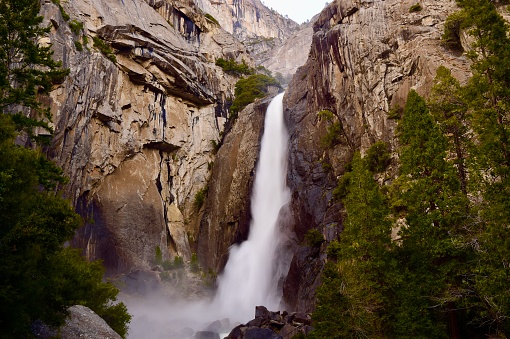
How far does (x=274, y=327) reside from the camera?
22.5 m

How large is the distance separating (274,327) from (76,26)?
34.7m

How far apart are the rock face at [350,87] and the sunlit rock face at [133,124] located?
16414 millimetres

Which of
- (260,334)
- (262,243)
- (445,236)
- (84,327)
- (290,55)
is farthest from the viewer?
(290,55)

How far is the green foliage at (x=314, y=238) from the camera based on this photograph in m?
28.2

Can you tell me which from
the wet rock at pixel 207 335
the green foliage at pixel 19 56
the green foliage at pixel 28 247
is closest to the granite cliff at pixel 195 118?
the wet rock at pixel 207 335

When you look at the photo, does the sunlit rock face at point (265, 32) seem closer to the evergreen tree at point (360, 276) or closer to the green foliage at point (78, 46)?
the green foliage at point (78, 46)

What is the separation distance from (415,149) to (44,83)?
16090mm

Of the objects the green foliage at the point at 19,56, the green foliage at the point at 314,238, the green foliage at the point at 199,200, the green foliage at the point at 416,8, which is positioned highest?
the green foliage at the point at 416,8

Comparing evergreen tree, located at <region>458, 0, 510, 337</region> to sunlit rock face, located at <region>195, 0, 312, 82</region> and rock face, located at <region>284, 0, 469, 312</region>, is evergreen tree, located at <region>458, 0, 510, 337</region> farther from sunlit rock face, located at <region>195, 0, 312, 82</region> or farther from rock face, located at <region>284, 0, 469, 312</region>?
sunlit rock face, located at <region>195, 0, 312, 82</region>

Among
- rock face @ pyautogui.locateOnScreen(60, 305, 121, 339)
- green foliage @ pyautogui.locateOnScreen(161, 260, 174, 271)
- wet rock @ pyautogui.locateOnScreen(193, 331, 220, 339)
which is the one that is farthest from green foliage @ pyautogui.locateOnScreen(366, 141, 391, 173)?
green foliage @ pyautogui.locateOnScreen(161, 260, 174, 271)

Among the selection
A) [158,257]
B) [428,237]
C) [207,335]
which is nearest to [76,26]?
[158,257]

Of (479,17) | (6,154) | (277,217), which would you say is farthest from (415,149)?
(277,217)

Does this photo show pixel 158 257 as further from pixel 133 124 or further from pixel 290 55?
pixel 290 55

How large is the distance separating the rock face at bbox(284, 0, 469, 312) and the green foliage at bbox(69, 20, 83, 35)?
2388 centimetres
